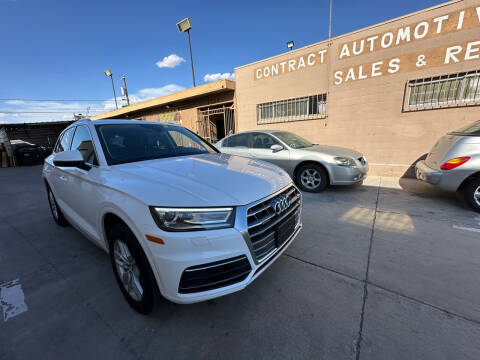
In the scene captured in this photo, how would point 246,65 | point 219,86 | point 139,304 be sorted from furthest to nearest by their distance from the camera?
1. point 219,86
2. point 246,65
3. point 139,304

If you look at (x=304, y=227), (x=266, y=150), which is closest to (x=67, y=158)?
(x=304, y=227)

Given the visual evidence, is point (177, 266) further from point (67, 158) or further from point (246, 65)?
point (246, 65)

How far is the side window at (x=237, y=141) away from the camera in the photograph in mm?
5672

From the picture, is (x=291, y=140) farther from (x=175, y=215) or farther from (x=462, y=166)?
(x=175, y=215)

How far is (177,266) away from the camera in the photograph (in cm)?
134

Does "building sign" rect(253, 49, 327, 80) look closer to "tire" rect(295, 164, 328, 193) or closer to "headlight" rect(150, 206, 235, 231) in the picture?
"tire" rect(295, 164, 328, 193)

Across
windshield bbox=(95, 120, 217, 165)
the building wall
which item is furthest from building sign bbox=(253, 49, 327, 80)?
windshield bbox=(95, 120, 217, 165)

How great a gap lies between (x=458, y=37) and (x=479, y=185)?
→ 4084mm

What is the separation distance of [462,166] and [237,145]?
176 inches

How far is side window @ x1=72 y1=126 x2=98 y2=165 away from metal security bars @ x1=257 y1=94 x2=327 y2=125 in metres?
6.69

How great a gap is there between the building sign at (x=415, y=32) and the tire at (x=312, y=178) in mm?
4181

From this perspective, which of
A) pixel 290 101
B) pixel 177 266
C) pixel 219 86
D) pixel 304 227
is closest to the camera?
pixel 177 266

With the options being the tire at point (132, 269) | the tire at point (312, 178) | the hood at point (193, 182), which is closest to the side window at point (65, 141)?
the hood at point (193, 182)

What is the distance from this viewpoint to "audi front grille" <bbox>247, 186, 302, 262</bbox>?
5.09ft
